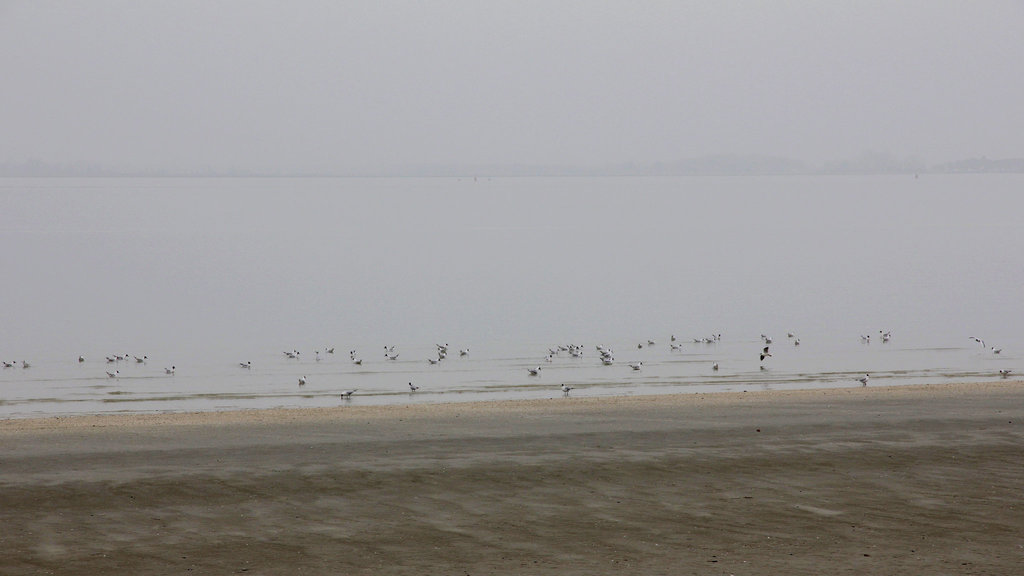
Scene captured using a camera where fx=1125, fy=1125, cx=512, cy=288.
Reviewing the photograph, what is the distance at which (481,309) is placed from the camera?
57188mm

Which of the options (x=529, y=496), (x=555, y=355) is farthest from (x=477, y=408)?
(x=555, y=355)

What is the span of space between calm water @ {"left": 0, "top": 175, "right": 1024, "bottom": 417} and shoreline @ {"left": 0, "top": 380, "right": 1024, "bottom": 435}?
13.6 feet

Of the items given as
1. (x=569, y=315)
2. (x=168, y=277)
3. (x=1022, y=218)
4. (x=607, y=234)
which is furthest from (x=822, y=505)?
(x=1022, y=218)

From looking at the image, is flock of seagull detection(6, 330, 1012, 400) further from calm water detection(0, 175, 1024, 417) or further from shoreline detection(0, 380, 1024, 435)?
shoreline detection(0, 380, 1024, 435)

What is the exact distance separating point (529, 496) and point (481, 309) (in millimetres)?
42739

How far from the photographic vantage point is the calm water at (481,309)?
34062 millimetres

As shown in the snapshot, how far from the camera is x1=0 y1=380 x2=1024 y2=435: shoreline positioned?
22.2m

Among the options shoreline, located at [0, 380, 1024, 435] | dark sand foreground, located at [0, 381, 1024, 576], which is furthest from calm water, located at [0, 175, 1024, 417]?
dark sand foreground, located at [0, 381, 1024, 576]

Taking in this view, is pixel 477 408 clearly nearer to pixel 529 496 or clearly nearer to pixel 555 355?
pixel 529 496

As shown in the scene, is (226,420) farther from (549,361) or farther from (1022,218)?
(1022,218)

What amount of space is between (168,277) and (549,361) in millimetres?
42020

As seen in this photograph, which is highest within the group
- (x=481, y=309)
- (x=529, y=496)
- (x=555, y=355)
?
(x=481, y=309)

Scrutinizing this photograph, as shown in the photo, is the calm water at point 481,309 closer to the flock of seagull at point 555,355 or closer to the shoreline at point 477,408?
the flock of seagull at point 555,355

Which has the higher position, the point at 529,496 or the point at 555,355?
the point at 555,355
